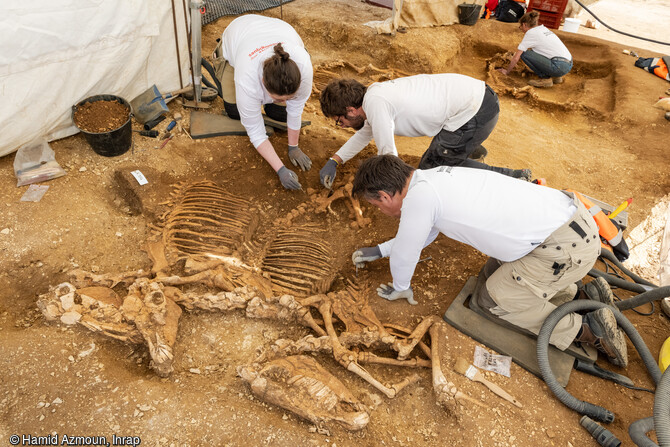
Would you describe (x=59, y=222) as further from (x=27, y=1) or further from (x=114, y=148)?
(x=27, y=1)

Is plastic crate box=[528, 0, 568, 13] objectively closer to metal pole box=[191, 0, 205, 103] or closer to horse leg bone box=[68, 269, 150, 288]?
metal pole box=[191, 0, 205, 103]

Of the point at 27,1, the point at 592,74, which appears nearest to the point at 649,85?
the point at 592,74

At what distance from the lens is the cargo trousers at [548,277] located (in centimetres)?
287

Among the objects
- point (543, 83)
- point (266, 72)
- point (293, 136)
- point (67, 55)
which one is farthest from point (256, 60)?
point (543, 83)

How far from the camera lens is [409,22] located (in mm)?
8602

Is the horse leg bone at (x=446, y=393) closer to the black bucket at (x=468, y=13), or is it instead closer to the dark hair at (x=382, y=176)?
the dark hair at (x=382, y=176)

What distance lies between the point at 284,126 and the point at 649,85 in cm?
707

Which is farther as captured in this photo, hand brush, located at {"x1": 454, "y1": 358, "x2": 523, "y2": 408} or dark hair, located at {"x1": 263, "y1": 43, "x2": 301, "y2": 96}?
dark hair, located at {"x1": 263, "y1": 43, "x2": 301, "y2": 96}

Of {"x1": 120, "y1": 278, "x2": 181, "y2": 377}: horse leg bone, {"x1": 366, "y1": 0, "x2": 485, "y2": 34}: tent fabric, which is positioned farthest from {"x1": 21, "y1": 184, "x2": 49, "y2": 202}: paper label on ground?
{"x1": 366, "y1": 0, "x2": 485, "y2": 34}: tent fabric

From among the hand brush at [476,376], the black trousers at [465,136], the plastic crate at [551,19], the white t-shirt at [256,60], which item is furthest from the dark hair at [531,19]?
the hand brush at [476,376]

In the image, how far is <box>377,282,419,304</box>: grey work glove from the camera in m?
3.43

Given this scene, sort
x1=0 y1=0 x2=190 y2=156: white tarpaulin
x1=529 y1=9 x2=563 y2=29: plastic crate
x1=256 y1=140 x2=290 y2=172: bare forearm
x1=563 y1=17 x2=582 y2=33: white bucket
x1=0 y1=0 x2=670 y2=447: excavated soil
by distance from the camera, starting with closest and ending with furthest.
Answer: x1=0 y1=0 x2=670 y2=447: excavated soil, x1=0 y1=0 x2=190 y2=156: white tarpaulin, x1=256 y1=140 x2=290 y2=172: bare forearm, x1=563 y1=17 x2=582 y2=33: white bucket, x1=529 y1=9 x2=563 y2=29: plastic crate

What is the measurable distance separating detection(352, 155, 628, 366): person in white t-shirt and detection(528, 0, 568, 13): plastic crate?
9620mm

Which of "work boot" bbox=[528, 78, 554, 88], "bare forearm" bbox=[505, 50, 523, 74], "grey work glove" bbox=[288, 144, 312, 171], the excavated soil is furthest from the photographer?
"work boot" bbox=[528, 78, 554, 88]
